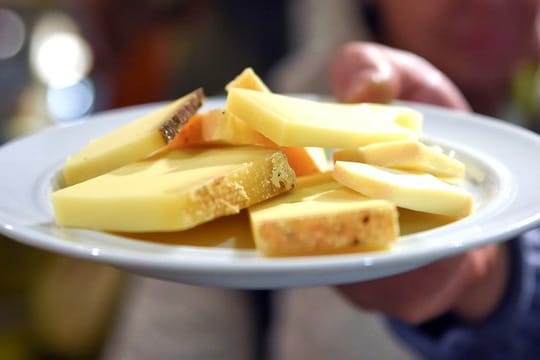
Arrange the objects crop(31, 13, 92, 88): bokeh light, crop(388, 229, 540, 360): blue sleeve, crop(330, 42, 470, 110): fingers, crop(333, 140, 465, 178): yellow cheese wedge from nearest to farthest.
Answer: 1. crop(333, 140, 465, 178): yellow cheese wedge
2. crop(330, 42, 470, 110): fingers
3. crop(388, 229, 540, 360): blue sleeve
4. crop(31, 13, 92, 88): bokeh light

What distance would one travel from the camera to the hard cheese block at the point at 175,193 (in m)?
0.36

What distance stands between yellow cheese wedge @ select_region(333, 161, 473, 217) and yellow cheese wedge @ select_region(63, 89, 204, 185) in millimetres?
123

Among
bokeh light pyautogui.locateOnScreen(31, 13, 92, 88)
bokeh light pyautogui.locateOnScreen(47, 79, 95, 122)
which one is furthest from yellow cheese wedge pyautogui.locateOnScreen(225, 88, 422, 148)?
bokeh light pyautogui.locateOnScreen(31, 13, 92, 88)

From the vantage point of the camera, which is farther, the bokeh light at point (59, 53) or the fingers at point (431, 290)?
the bokeh light at point (59, 53)

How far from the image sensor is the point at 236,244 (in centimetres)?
37

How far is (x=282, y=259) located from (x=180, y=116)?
170 mm

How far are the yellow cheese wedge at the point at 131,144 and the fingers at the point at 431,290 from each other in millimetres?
322

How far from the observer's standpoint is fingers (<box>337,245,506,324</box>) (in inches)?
26.8

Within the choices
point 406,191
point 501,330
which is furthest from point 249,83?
point 501,330

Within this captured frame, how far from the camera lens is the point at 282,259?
0.32 meters

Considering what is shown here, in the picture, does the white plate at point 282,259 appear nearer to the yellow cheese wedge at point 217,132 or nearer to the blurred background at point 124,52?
the yellow cheese wedge at point 217,132

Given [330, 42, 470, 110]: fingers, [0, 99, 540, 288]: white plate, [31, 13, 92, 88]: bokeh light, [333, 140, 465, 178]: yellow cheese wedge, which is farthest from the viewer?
[31, 13, 92, 88]: bokeh light

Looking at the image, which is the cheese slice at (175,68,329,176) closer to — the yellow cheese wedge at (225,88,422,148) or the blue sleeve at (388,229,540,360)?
the yellow cheese wedge at (225,88,422,148)

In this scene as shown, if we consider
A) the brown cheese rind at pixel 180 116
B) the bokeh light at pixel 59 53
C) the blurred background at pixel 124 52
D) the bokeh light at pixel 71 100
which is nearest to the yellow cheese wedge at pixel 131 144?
the brown cheese rind at pixel 180 116
